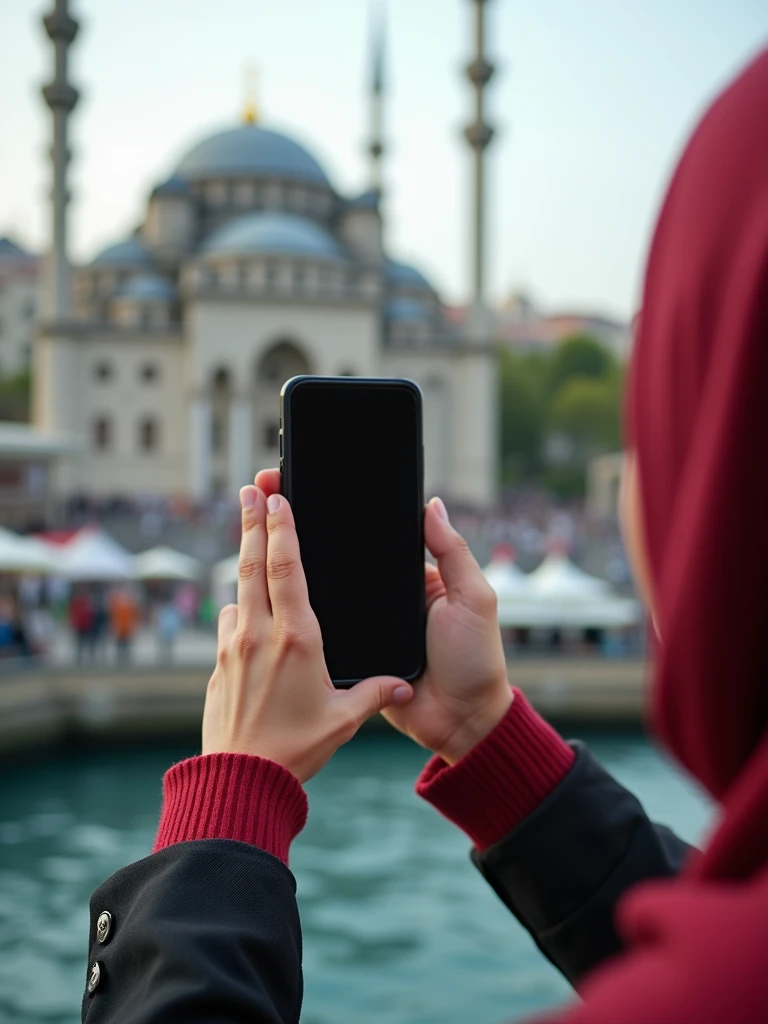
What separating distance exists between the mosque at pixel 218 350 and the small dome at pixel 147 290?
0.08 meters

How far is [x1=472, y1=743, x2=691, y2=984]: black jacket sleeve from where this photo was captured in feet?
4.49

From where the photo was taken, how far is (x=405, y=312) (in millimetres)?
43562

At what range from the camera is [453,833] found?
12.6 metres

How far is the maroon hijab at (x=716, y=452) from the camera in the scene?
0.63 m

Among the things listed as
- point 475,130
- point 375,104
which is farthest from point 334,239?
point 475,130

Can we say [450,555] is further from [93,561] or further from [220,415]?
[220,415]

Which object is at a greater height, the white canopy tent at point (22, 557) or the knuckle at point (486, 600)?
the knuckle at point (486, 600)

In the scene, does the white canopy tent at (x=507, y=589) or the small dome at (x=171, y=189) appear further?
the small dome at (x=171, y=189)

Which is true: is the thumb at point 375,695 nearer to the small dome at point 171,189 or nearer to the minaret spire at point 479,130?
the minaret spire at point 479,130

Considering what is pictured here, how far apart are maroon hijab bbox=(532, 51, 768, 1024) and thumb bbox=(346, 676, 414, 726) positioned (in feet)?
2.01

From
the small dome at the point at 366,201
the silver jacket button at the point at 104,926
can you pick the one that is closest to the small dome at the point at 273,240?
the small dome at the point at 366,201

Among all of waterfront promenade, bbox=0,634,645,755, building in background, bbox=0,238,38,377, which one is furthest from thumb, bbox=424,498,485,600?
building in background, bbox=0,238,38,377

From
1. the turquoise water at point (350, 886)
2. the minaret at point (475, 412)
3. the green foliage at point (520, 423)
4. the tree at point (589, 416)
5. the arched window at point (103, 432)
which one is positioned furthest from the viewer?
the green foliage at point (520, 423)

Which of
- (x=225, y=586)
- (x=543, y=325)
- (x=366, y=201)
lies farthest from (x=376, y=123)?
(x=543, y=325)
